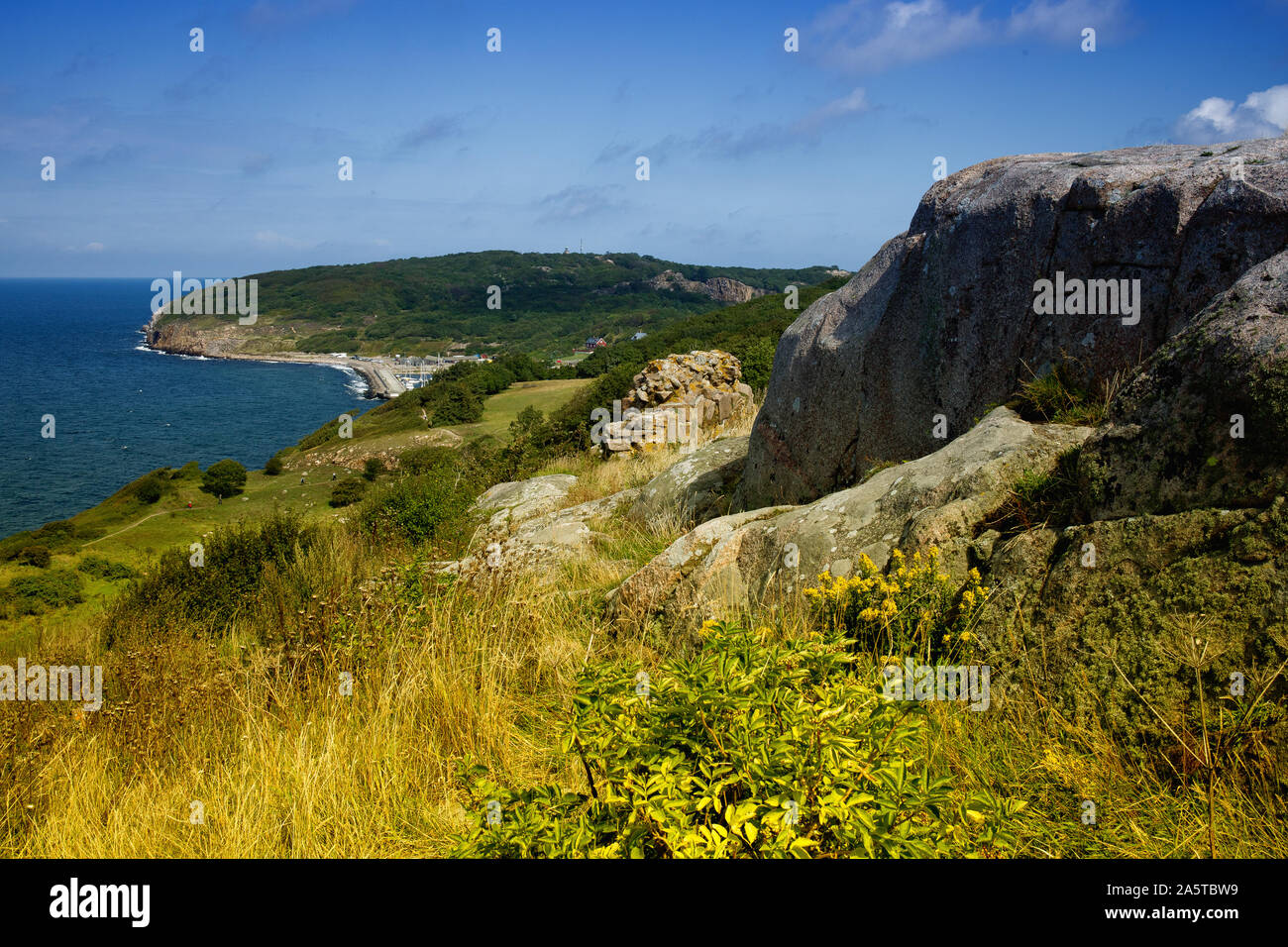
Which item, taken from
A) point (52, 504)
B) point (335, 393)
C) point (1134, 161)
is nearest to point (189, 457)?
point (52, 504)

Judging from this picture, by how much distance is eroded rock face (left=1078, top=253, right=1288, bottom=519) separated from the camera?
132 inches

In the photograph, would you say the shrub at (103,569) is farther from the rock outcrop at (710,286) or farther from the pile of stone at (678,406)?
the rock outcrop at (710,286)

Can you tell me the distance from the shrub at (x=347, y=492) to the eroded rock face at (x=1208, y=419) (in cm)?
3783

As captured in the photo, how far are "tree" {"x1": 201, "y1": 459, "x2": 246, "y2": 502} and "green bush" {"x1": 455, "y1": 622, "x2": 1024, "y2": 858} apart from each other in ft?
182

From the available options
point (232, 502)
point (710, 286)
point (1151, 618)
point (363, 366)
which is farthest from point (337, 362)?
point (1151, 618)

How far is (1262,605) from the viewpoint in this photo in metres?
3.02

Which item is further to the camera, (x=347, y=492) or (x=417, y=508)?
(x=347, y=492)

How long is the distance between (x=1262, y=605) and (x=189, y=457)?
4055 inches

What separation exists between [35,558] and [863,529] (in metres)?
38.9

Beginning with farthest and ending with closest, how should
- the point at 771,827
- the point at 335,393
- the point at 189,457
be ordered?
the point at 335,393
the point at 189,457
the point at 771,827

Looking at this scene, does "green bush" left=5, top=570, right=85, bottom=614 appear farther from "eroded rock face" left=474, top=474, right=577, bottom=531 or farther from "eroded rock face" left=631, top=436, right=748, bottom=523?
"eroded rock face" left=631, top=436, right=748, bottom=523

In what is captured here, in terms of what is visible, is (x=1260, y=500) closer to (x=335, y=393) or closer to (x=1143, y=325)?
(x=1143, y=325)

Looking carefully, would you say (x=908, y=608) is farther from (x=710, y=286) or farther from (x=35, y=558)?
(x=710, y=286)

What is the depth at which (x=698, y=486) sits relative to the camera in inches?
402
